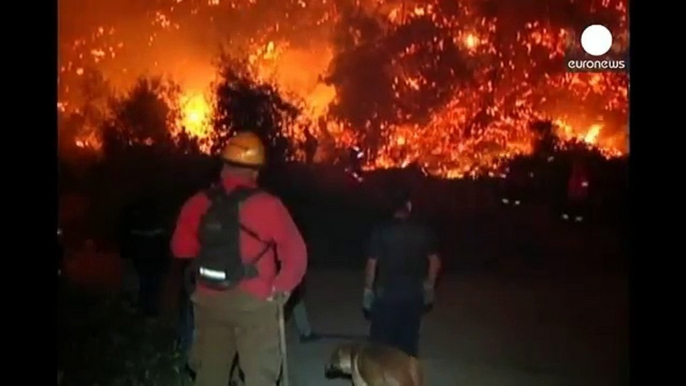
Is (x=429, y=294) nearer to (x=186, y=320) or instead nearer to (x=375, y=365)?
(x=375, y=365)

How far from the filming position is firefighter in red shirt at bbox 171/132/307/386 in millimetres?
2779

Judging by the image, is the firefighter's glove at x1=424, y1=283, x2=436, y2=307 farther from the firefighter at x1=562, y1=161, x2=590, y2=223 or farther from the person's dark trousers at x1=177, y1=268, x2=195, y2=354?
the person's dark trousers at x1=177, y1=268, x2=195, y2=354

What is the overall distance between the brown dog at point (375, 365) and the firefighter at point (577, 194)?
60 cm

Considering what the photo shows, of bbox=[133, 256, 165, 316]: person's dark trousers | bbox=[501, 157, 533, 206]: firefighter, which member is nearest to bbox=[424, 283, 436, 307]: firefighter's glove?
bbox=[501, 157, 533, 206]: firefighter

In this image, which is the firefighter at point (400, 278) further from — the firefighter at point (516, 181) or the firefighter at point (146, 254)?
the firefighter at point (146, 254)

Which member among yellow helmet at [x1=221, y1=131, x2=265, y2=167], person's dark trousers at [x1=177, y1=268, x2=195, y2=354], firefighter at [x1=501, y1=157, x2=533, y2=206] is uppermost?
yellow helmet at [x1=221, y1=131, x2=265, y2=167]

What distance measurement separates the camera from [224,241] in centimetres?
277

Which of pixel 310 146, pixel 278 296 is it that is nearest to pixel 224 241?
pixel 278 296

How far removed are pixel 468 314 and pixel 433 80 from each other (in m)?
0.66

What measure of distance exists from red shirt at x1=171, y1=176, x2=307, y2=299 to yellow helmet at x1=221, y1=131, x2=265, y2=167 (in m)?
0.05

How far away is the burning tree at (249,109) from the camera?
9.36 feet

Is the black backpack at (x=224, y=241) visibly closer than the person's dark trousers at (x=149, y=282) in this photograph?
Yes

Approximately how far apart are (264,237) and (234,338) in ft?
1.02

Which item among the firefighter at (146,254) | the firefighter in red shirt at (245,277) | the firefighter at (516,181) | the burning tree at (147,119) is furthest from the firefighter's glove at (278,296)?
the firefighter at (516,181)
